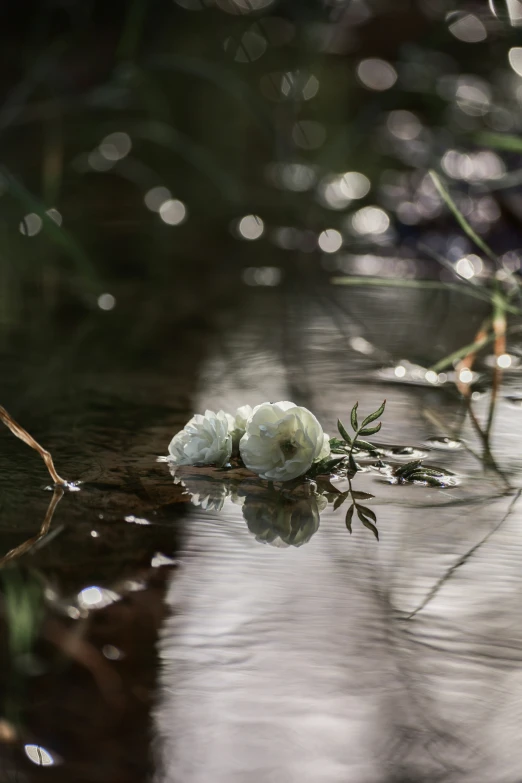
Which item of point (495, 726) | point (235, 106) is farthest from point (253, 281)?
point (235, 106)

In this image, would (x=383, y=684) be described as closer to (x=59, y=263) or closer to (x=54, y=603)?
(x=54, y=603)

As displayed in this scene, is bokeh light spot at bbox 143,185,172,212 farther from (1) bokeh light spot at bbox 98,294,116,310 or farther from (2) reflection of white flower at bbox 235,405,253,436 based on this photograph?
(2) reflection of white flower at bbox 235,405,253,436

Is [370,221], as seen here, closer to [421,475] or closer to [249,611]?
[421,475]

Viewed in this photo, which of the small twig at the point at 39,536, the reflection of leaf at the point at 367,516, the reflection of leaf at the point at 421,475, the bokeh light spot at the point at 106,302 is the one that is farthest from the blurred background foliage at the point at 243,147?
the small twig at the point at 39,536

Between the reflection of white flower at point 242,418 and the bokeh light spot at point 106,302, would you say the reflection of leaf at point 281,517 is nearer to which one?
the reflection of white flower at point 242,418

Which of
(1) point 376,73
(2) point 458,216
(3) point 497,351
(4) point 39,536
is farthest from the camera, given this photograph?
(1) point 376,73

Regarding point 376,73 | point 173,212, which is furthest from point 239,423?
point 376,73

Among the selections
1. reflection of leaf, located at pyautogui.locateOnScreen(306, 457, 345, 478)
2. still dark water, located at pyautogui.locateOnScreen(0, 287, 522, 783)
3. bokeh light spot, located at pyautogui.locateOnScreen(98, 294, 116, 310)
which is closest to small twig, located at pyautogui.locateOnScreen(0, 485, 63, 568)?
still dark water, located at pyautogui.locateOnScreen(0, 287, 522, 783)
